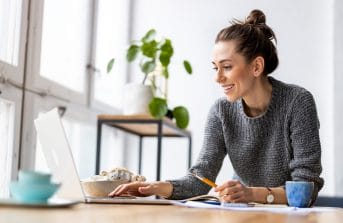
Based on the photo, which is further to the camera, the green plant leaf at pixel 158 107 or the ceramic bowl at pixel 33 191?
the green plant leaf at pixel 158 107

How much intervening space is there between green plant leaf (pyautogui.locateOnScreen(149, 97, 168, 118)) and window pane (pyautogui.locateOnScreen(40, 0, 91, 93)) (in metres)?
0.50

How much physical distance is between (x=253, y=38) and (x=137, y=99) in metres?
1.06

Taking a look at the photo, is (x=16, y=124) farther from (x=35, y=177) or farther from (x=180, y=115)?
(x=35, y=177)

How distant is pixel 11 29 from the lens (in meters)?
2.34

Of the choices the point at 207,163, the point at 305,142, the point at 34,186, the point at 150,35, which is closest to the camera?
the point at 34,186

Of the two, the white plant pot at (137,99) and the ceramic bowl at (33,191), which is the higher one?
the white plant pot at (137,99)

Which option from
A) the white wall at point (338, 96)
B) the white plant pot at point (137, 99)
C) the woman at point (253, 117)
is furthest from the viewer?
the white wall at point (338, 96)

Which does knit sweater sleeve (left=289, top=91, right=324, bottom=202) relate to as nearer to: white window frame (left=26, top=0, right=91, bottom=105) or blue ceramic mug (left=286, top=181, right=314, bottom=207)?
blue ceramic mug (left=286, top=181, right=314, bottom=207)

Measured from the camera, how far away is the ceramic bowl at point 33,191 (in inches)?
38.9

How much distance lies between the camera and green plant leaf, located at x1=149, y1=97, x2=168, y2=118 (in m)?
2.81

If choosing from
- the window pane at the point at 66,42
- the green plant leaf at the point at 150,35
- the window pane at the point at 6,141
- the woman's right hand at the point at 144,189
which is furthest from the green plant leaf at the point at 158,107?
the woman's right hand at the point at 144,189

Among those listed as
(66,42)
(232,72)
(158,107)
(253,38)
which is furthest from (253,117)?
(66,42)

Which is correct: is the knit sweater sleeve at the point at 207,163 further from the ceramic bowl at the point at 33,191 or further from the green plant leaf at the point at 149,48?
the green plant leaf at the point at 149,48

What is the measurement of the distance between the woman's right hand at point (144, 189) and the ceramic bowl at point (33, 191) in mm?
568
